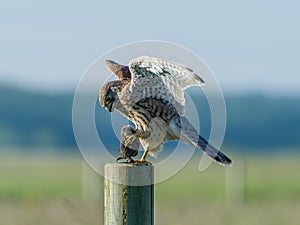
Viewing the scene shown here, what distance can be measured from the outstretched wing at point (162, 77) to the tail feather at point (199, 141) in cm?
19

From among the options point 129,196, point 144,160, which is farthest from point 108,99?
point 129,196

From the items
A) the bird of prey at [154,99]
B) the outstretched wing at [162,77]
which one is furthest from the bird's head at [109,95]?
the outstretched wing at [162,77]

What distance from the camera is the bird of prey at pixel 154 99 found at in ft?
30.9

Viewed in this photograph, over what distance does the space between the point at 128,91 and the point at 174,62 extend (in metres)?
1.24

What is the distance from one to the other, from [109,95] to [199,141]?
35.7 inches

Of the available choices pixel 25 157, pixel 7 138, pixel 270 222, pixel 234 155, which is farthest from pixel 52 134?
pixel 270 222

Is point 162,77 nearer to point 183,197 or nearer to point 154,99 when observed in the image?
point 154,99

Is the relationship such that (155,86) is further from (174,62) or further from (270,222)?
(270,222)

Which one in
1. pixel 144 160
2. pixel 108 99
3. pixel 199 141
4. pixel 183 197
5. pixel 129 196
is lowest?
pixel 129 196

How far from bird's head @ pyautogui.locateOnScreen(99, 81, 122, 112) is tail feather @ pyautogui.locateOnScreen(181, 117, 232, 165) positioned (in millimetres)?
627

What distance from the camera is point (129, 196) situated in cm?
742

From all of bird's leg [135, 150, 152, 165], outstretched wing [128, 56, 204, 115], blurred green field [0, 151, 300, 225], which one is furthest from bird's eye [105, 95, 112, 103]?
blurred green field [0, 151, 300, 225]

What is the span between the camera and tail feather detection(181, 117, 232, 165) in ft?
34.0

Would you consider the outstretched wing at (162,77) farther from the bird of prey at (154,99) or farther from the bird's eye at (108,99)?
the bird's eye at (108,99)
